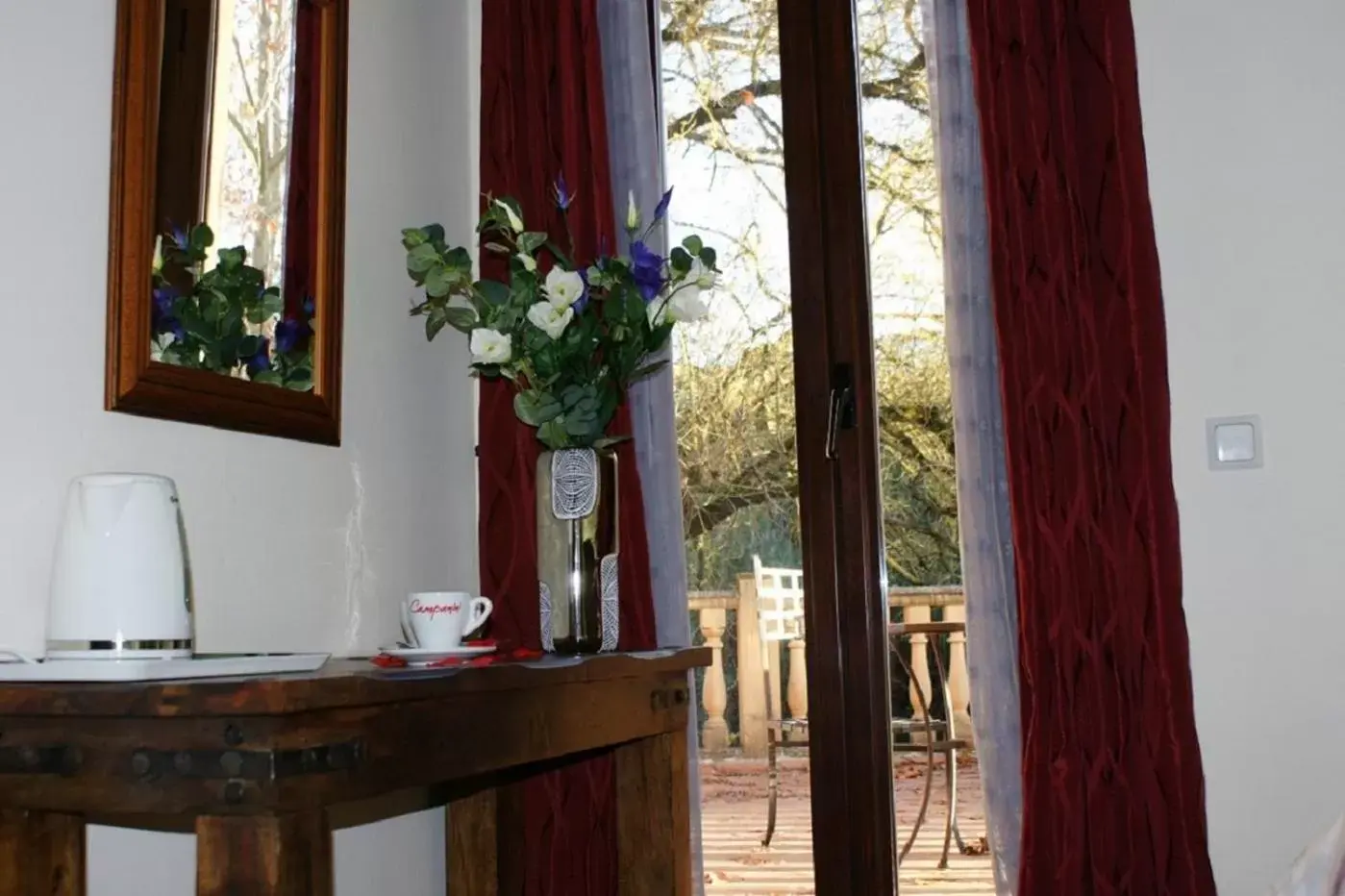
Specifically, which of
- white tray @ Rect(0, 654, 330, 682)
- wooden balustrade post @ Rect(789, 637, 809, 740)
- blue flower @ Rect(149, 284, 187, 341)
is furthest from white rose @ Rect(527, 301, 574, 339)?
wooden balustrade post @ Rect(789, 637, 809, 740)

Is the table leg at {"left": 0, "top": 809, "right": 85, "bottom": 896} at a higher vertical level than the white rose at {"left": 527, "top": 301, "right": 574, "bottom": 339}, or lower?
lower

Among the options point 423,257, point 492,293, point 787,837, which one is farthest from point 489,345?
point 787,837

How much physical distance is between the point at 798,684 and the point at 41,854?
1.46 metres

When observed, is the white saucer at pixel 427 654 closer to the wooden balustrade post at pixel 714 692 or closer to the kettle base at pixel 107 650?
the kettle base at pixel 107 650

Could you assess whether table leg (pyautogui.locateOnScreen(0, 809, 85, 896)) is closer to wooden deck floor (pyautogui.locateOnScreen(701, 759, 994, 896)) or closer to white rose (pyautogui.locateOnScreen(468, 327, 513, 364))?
white rose (pyautogui.locateOnScreen(468, 327, 513, 364))

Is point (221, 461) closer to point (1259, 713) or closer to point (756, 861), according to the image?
point (756, 861)

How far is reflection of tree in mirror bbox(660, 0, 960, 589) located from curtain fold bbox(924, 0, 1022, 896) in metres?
0.10

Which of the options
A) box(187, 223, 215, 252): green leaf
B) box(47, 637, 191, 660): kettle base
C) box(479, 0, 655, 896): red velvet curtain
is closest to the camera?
box(47, 637, 191, 660): kettle base

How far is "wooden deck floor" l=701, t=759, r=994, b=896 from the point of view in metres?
2.56

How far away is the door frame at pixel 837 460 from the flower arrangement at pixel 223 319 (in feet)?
3.16

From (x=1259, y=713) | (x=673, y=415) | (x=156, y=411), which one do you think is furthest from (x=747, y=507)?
(x=156, y=411)

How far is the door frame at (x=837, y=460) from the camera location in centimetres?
255

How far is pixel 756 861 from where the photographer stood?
2.78m

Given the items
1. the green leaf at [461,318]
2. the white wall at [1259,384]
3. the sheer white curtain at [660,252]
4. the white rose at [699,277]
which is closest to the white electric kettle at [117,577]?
the green leaf at [461,318]
